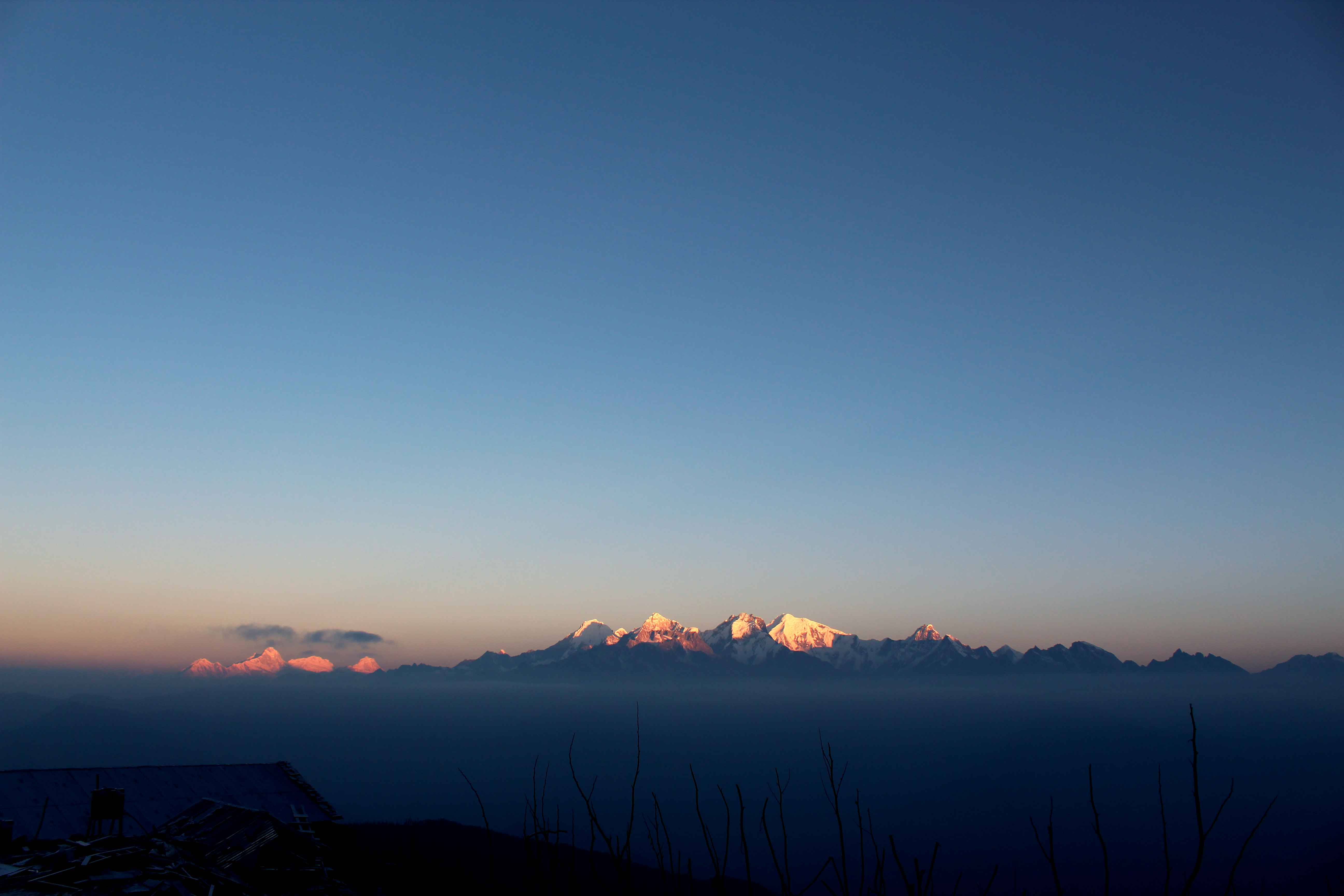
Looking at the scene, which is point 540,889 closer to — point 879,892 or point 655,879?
point 879,892

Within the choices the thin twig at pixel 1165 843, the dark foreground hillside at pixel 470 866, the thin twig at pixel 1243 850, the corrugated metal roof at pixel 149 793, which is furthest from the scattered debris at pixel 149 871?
the corrugated metal roof at pixel 149 793

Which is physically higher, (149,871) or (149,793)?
(149,871)

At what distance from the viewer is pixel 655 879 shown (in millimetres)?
130000

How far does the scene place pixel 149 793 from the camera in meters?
43.9

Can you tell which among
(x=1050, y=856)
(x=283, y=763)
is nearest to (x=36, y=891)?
(x=1050, y=856)

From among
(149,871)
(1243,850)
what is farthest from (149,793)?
(1243,850)

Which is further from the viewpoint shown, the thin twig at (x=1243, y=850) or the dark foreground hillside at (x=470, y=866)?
the dark foreground hillside at (x=470, y=866)

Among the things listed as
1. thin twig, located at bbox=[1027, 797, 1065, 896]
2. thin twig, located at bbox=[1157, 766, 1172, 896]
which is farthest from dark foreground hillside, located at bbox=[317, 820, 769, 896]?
thin twig, located at bbox=[1027, 797, 1065, 896]

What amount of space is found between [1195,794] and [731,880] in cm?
20901

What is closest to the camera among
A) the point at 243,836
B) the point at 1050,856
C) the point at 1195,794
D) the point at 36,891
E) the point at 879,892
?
the point at 1195,794

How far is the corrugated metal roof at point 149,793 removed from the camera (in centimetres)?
3994

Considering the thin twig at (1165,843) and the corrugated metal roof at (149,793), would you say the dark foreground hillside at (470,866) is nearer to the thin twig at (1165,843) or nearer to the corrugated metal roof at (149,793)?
the thin twig at (1165,843)

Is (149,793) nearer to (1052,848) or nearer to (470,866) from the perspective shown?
(1052,848)

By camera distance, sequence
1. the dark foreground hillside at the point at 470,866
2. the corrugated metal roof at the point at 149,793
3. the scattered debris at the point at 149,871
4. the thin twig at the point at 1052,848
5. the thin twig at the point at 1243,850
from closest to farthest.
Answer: the thin twig at the point at 1243,850, the thin twig at the point at 1052,848, the dark foreground hillside at the point at 470,866, the scattered debris at the point at 149,871, the corrugated metal roof at the point at 149,793
